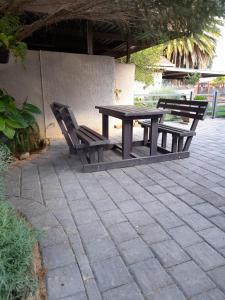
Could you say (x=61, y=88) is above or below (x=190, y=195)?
above

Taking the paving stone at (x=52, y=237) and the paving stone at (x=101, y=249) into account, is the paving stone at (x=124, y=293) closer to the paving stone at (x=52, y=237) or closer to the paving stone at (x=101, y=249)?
the paving stone at (x=101, y=249)

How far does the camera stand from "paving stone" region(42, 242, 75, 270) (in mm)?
1573

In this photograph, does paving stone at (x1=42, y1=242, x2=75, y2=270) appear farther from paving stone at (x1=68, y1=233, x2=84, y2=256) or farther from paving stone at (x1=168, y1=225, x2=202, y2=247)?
paving stone at (x1=168, y1=225, x2=202, y2=247)

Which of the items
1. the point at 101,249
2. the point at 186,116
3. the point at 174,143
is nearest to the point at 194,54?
the point at 186,116

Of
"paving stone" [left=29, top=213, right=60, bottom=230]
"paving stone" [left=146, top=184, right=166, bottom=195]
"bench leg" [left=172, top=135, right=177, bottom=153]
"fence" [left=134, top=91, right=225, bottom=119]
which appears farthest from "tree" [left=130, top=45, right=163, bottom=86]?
"paving stone" [left=29, top=213, right=60, bottom=230]

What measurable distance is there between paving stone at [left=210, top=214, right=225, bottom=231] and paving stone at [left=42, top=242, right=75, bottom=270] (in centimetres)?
122

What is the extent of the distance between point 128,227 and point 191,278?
0.64 meters

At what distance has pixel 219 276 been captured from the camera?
148 cm

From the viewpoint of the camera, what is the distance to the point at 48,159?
3.73 metres

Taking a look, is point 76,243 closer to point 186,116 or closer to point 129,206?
point 129,206

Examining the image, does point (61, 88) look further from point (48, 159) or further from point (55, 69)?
point (48, 159)

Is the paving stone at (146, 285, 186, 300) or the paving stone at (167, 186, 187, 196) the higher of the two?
the paving stone at (167, 186, 187, 196)

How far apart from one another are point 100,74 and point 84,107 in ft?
2.74

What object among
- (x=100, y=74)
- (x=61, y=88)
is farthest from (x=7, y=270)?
(x=100, y=74)
